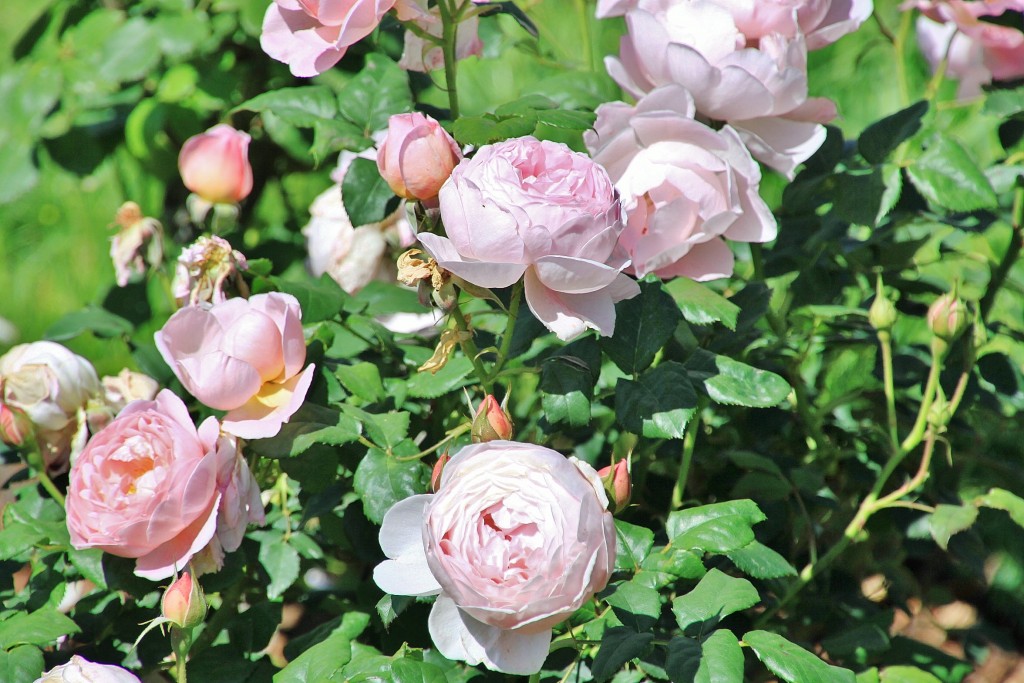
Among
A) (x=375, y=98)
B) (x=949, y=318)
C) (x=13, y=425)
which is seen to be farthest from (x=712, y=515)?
(x=13, y=425)

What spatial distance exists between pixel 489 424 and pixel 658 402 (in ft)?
0.57

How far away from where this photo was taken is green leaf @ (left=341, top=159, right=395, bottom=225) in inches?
34.6

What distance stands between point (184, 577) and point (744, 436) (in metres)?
0.71

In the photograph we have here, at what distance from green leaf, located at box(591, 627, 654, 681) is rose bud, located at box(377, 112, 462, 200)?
13.3 inches

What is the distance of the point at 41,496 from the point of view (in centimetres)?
97

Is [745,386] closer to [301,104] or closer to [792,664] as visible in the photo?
[792,664]

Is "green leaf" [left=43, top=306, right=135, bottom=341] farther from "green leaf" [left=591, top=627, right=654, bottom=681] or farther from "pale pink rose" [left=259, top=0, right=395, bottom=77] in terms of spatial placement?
"green leaf" [left=591, top=627, right=654, bottom=681]

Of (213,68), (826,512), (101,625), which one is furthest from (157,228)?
(826,512)

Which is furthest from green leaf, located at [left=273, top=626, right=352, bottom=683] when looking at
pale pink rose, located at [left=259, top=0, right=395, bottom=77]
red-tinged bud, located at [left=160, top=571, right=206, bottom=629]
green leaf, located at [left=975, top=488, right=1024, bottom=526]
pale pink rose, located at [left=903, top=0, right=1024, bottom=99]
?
pale pink rose, located at [left=903, top=0, right=1024, bottom=99]

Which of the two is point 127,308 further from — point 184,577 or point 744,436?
point 744,436

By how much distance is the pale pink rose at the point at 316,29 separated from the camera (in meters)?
0.74

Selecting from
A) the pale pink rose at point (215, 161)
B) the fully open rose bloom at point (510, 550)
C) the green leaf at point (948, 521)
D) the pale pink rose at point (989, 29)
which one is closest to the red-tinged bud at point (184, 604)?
the fully open rose bloom at point (510, 550)

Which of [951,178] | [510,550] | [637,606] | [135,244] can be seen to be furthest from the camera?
[135,244]

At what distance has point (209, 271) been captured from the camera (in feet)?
2.90
